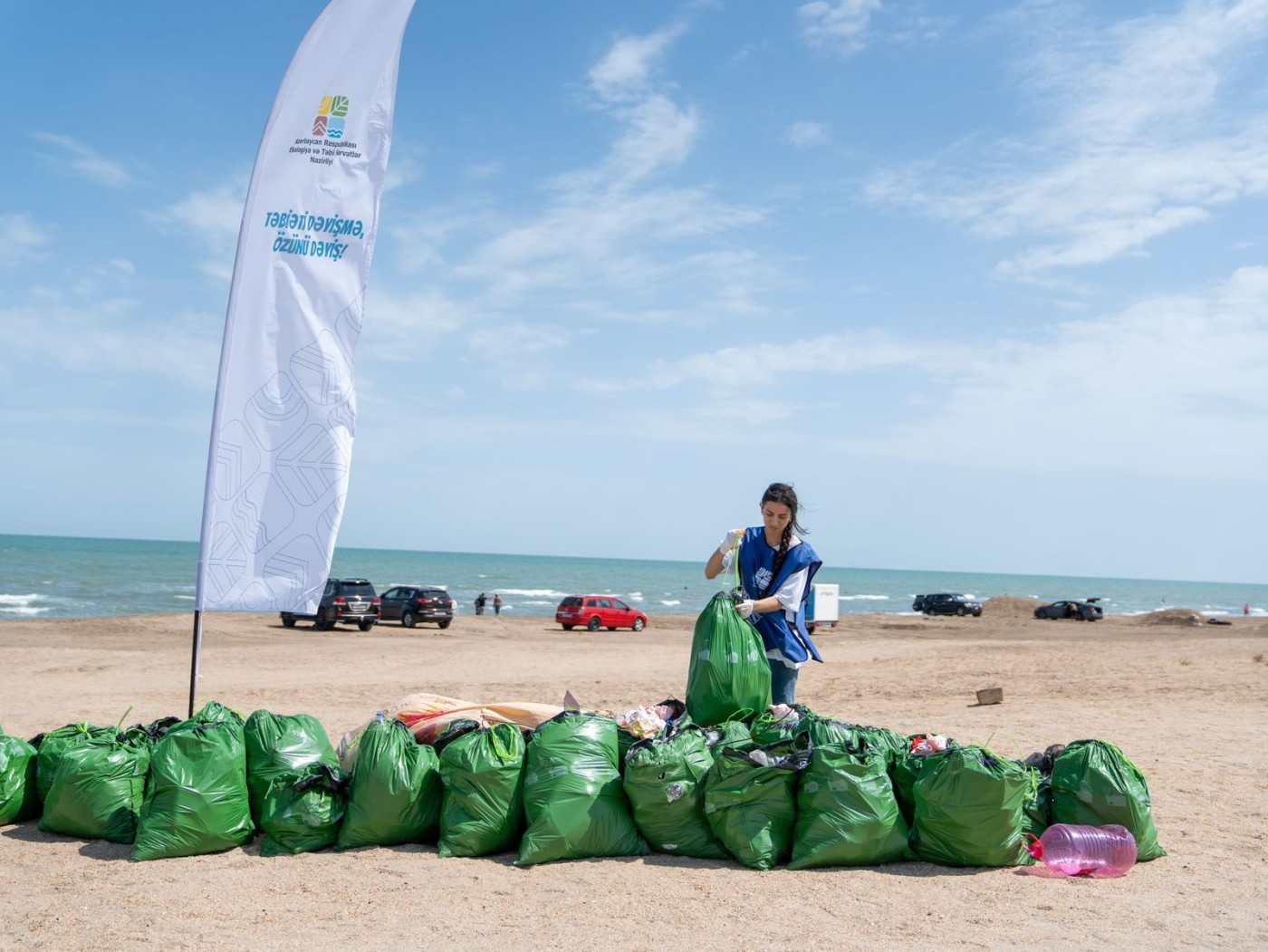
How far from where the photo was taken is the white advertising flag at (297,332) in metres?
6.44

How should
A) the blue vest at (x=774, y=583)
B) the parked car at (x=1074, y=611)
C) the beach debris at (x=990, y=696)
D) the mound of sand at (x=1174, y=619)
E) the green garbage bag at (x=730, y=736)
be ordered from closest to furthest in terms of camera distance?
the green garbage bag at (x=730, y=736) < the blue vest at (x=774, y=583) < the beach debris at (x=990, y=696) < the mound of sand at (x=1174, y=619) < the parked car at (x=1074, y=611)

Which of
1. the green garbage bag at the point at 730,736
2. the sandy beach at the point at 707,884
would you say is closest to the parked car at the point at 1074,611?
the sandy beach at the point at 707,884

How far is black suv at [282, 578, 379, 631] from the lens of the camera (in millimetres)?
27156

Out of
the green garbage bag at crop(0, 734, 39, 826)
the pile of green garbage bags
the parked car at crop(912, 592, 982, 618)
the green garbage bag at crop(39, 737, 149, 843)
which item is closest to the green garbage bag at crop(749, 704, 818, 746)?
the pile of green garbage bags

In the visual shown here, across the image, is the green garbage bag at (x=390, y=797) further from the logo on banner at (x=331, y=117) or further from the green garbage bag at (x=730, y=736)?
the logo on banner at (x=331, y=117)

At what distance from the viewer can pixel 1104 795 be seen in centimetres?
511

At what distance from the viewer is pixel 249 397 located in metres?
6.46

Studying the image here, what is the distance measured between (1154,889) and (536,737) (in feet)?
9.47

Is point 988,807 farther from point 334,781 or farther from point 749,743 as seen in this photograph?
point 334,781

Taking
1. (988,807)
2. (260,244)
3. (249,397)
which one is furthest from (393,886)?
(260,244)

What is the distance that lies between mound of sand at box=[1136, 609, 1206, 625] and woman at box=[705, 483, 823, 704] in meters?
41.1

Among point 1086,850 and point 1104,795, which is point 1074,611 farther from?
point 1086,850

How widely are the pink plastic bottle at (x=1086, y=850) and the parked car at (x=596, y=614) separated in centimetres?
2707

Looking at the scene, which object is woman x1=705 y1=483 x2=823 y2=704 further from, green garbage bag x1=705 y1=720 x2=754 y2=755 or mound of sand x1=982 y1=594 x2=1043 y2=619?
mound of sand x1=982 y1=594 x2=1043 y2=619
